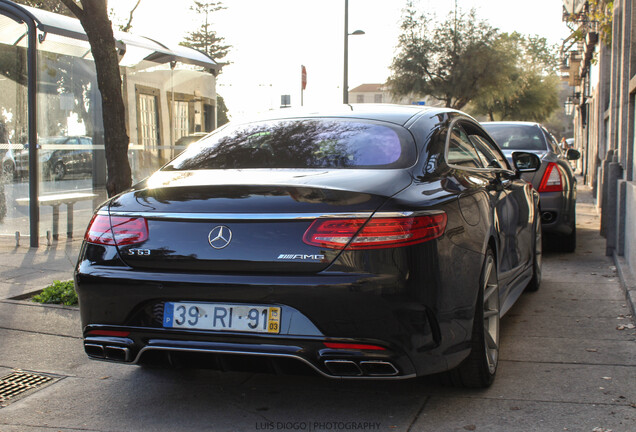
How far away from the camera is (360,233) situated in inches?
125

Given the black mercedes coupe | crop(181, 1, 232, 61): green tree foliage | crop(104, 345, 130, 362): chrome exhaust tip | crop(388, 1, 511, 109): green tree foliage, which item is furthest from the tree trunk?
crop(181, 1, 232, 61): green tree foliage

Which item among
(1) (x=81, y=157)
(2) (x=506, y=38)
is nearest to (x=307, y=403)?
(1) (x=81, y=157)

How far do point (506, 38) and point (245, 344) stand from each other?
43.1m

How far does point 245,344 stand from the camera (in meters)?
3.25

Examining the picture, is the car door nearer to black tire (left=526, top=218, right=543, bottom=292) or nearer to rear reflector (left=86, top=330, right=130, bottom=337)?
black tire (left=526, top=218, right=543, bottom=292)

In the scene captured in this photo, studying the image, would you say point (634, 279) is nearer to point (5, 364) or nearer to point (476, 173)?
point (476, 173)

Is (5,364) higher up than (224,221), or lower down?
lower down

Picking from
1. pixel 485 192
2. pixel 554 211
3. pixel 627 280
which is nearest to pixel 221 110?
pixel 554 211

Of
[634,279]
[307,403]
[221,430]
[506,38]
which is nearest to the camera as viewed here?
[221,430]

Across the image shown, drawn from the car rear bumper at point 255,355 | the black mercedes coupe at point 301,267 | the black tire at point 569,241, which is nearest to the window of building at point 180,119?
the black tire at point 569,241

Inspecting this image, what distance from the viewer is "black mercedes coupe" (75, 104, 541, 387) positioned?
3.18 metres

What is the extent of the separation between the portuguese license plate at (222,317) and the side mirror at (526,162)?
331cm

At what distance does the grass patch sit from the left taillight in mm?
2656

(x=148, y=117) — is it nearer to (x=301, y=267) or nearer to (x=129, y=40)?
(x=129, y=40)
